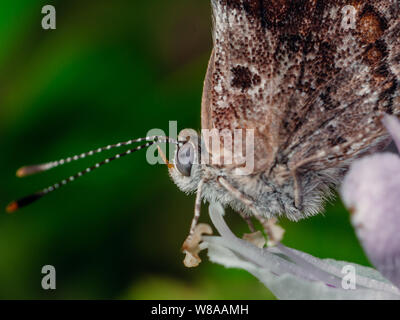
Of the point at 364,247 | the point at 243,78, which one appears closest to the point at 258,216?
the point at 243,78

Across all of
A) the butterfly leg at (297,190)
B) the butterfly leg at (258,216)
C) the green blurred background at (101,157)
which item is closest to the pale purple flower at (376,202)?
the butterfly leg at (258,216)

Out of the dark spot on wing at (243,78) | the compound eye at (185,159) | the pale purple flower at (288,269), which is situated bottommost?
the pale purple flower at (288,269)

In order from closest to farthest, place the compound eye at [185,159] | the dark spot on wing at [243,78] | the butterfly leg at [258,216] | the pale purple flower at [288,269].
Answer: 1. the pale purple flower at [288,269]
2. the butterfly leg at [258,216]
3. the dark spot on wing at [243,78]
4. the compound eye at [185,159]

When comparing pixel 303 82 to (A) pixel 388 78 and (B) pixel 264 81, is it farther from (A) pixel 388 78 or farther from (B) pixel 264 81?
(A) pixel 388 78

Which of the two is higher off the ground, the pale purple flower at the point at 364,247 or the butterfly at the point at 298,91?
the butterfly at the point at 298,91

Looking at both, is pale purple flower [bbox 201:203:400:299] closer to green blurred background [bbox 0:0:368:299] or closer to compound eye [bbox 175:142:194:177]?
compound eye [bbox 175:142:194:177]

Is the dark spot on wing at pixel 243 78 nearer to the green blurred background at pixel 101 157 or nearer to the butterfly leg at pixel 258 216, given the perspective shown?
A: the butterfly leg at pixel 258 216

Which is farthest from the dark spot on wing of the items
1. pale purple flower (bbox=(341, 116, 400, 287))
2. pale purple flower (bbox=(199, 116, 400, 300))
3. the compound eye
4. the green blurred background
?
the green blurred background
